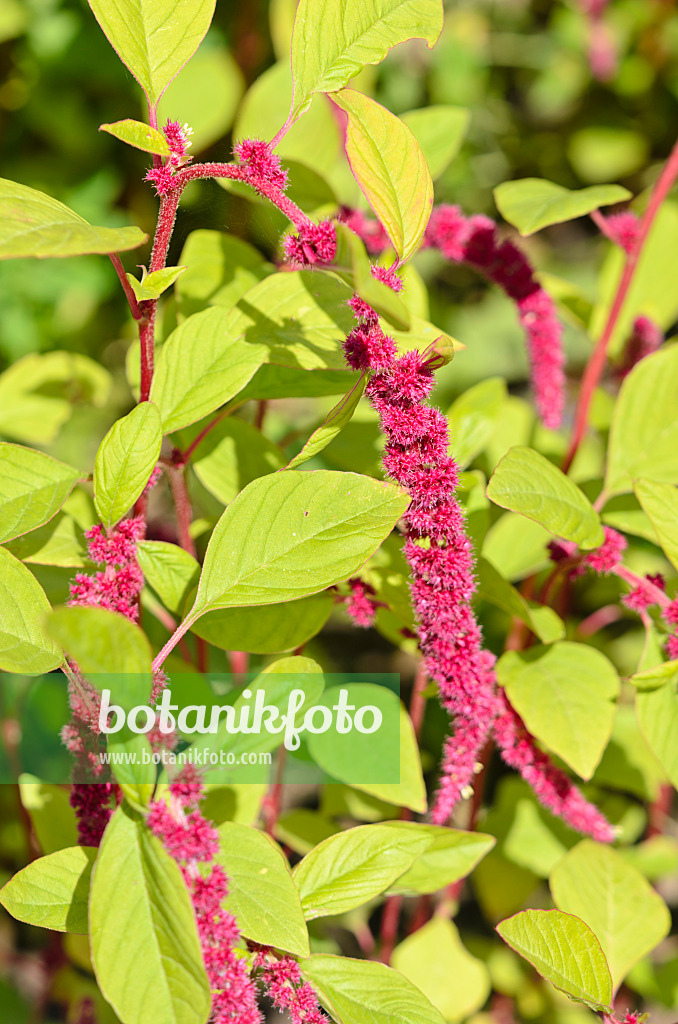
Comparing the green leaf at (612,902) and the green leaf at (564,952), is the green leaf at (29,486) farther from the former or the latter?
the green leaf at (612,902)

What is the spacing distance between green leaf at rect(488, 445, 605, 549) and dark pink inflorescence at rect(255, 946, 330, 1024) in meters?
0.44

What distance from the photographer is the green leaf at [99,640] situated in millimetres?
450

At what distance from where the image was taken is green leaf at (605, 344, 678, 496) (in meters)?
0.98

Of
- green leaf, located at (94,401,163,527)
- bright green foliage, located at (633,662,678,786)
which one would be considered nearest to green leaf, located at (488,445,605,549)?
bright green foliage, located at (633,662,678,786)

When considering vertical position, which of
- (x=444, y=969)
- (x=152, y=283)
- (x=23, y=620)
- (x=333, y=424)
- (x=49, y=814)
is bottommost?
(x=444, y=969)

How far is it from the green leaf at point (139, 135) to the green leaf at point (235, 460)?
0.37 meters

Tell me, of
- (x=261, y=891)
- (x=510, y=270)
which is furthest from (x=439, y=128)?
(x=261, y=891)

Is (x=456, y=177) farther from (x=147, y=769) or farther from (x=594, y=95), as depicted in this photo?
(x=147, y=769)

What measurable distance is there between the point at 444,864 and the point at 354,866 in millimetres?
196

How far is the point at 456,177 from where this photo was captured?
6.86 feet

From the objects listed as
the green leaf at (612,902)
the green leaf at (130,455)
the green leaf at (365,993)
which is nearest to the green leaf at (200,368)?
the green leaf at (130,455)

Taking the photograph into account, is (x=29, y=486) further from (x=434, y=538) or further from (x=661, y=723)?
(x=661, y=723)

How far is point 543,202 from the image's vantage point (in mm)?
863

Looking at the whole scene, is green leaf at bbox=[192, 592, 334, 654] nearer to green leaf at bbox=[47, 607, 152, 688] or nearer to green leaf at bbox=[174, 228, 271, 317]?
green leaf at bbox=[47, 607, 152, 688]
